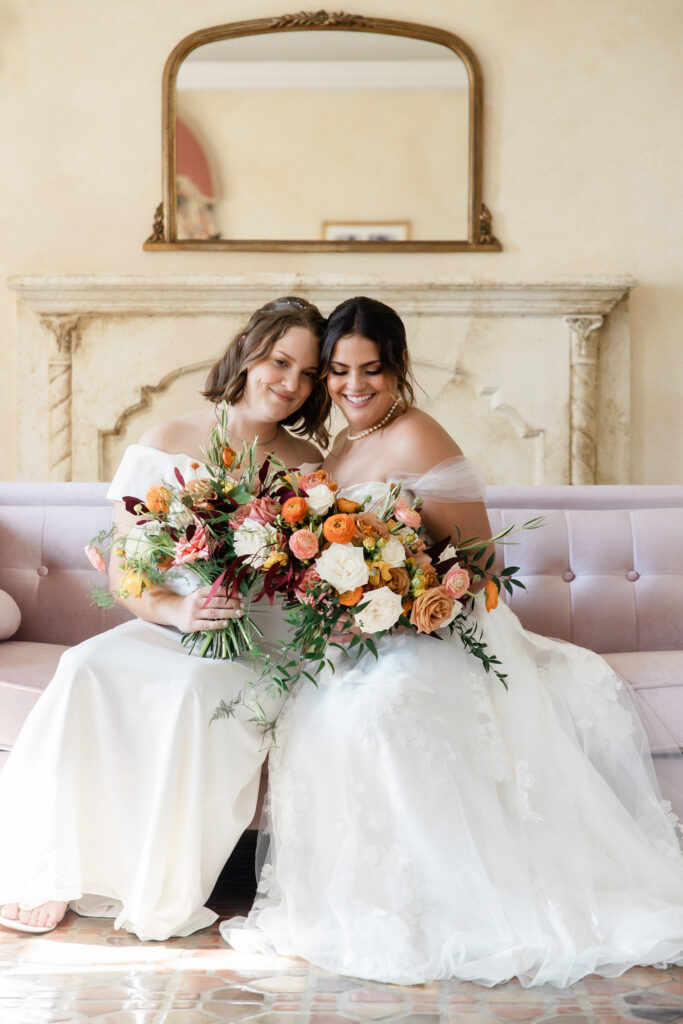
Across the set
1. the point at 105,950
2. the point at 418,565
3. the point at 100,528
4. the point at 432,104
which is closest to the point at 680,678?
the point at 418,565

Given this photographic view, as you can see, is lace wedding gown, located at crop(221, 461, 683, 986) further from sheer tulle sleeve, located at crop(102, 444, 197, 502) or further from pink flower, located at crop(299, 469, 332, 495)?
sheer tulle sleeve, located at crop(102, 444, 197, 502)

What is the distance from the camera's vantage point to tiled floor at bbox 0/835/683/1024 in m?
1.58

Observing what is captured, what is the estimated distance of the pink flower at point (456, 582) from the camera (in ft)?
6.35

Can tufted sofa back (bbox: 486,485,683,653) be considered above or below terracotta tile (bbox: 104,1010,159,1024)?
above

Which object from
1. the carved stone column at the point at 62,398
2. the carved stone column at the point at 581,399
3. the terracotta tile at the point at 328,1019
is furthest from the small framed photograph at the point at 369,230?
the terracotta tile at the point at 328,1019

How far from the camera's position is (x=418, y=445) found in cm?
221

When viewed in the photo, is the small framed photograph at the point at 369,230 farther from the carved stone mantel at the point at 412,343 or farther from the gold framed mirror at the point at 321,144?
the carved stone mantel at the point at 412,343

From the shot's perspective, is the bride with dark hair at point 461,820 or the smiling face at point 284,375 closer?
the bride with dark hair at point 461,820

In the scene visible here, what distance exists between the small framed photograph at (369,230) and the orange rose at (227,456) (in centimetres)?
294

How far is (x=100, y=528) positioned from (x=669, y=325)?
3158 mm

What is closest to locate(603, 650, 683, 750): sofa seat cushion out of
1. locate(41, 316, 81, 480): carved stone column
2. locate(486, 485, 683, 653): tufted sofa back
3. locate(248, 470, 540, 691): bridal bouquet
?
locate(486, 485, 683, 653): tufted sofa back

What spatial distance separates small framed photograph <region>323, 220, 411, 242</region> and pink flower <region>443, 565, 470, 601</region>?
3.11m

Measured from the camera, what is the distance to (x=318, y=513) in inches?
75.3

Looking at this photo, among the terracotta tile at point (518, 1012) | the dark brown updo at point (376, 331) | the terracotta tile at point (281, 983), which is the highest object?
the dark brown updo at point (376, 331)
